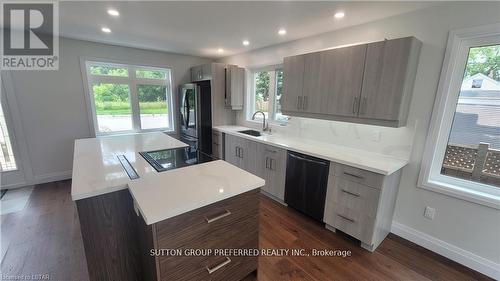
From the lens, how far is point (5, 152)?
3100 mm

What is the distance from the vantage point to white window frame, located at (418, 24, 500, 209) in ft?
5.57

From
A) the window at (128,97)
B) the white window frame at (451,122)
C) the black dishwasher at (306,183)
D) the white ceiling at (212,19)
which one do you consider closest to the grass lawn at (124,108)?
the window at (128,97)

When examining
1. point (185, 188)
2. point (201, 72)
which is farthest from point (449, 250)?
point (201, 72)

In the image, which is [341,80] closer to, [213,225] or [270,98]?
[270,98]

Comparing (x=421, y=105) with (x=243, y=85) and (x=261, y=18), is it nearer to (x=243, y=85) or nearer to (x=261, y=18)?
(x=261, y=18)

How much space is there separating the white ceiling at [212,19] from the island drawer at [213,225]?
187 centimetres

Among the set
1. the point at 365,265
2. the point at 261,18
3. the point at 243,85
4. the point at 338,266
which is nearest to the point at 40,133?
the point at 243,85

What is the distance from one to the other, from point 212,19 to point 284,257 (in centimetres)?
274

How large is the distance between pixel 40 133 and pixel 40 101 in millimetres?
528

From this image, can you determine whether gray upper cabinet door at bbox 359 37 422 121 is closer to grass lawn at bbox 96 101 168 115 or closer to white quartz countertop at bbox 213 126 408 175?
white quartz countertop at bbox 213 126 408 175

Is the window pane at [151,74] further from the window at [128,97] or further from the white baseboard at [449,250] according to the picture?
the white baseboard at [449,250]

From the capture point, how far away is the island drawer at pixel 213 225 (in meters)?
1.10

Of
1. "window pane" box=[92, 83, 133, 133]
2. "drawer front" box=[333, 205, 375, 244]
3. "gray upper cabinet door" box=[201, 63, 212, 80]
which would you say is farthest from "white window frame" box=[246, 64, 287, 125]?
"window pane" box=[92, 83, 133, 133]

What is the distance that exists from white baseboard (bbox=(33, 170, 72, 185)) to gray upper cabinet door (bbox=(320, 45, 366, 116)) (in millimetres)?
4450
